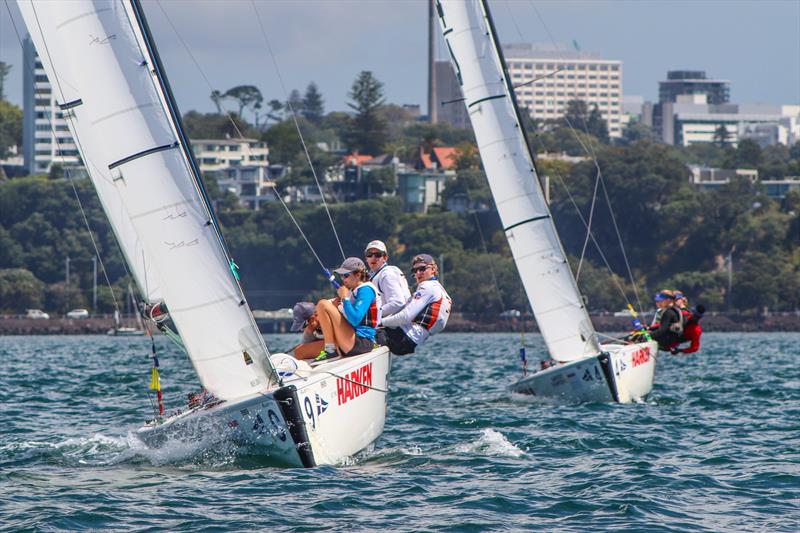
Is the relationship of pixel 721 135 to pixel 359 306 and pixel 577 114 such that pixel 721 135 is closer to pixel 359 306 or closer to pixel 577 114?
pixel 577 114

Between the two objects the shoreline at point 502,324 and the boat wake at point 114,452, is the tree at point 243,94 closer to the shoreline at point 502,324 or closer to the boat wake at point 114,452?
the shoreline at point 502,324

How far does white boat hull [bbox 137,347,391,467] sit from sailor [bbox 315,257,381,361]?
27 centimetres

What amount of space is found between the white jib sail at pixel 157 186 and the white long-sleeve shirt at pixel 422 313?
2021 millimetres

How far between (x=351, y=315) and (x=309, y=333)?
83 centimetres

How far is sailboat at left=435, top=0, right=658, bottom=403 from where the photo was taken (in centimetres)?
1956

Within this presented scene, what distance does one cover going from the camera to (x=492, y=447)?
13977 mm

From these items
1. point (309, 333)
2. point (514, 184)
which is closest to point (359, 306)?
point (309, 333)

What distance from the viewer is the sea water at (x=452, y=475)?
10.3 m

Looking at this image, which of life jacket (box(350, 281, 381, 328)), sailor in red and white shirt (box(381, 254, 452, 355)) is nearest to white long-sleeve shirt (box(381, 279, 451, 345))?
sailor in red and white shirt (box(381, 254, 452, 355))

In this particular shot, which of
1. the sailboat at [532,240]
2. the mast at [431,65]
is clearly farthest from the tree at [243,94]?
the sailboat at [532,240]

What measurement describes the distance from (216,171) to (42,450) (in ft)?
414

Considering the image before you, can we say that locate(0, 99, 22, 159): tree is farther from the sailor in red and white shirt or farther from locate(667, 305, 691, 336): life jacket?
the sailor in red and white shirt

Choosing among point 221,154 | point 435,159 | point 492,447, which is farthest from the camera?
point 221,154

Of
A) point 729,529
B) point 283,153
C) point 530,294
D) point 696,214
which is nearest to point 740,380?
point 530,294
